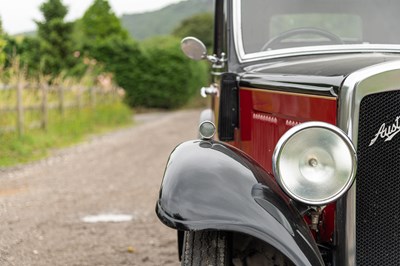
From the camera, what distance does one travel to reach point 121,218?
20.6 feet

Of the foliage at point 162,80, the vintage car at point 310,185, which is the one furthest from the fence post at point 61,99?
the foliage at point 162,80

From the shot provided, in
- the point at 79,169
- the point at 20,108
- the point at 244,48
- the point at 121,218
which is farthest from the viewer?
the point at 20,108

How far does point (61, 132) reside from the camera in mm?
14156

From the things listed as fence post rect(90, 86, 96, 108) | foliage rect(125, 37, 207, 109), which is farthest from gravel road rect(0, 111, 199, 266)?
foliage rect(125, 37, 207, 109)

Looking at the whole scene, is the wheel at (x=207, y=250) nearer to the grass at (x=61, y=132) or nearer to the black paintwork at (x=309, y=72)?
the black paintwork at (x=309, y=72)

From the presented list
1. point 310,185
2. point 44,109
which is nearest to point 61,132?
point 44,109

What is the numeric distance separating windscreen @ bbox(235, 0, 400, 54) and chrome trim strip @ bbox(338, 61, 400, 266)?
111 cm

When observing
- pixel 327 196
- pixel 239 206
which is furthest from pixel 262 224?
pixel 327 196

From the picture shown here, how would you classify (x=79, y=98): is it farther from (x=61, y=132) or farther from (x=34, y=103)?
(x=34, y=103)

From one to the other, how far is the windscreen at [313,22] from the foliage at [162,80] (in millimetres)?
25474

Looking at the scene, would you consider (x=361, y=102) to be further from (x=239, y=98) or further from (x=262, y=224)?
(x=239, y=98)

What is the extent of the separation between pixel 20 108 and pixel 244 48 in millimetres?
8590

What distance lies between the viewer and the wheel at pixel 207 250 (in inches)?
104

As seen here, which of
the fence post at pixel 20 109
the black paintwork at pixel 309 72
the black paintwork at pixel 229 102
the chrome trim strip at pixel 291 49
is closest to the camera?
the black paintwork at pixel 309 72
